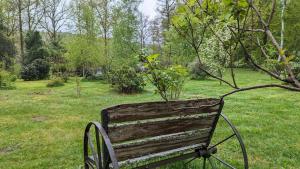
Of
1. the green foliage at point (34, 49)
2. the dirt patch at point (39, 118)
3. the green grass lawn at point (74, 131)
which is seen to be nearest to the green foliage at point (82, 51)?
the green foliage at point (34, 49)

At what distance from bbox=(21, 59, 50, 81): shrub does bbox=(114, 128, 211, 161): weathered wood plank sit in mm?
17310

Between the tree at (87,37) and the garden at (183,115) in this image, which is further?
the tree at (87,37)

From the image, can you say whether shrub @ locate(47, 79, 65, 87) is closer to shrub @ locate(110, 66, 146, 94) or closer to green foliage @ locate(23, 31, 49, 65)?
shrub @ locate(110, 66, 146, 94)

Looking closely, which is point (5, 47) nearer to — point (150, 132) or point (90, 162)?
point (90, 162)

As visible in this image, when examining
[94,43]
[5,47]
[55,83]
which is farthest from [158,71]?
[5,47]

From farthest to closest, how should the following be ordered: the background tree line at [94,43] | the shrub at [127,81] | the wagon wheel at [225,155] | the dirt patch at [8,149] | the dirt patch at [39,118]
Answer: the background tree line at [94,43] < the shrub at [127,81] < the dirt patch at [39,118] < the dirt patch at [8,149] < the wagon wheel at [225,155]

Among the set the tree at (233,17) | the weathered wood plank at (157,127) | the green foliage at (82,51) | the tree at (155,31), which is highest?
the tree at (155,31)

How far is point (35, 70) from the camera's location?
18.1 metres

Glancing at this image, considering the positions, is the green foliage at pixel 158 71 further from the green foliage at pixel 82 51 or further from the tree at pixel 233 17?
the green foliage at pixel 82 51

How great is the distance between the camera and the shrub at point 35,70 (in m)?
18.1

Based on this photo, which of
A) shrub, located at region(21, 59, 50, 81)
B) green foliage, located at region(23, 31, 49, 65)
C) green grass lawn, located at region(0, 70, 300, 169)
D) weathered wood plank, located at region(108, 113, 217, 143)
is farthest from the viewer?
green foliage, located at region(23, 31, 49, 65)

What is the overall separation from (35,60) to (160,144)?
18168mm

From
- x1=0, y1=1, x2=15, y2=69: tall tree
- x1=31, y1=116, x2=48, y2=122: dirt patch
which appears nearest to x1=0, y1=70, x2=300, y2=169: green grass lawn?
x1=31, y1=116, x2=48, y2=122: dirt patch

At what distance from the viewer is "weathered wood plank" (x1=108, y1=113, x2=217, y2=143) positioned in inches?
83.4
